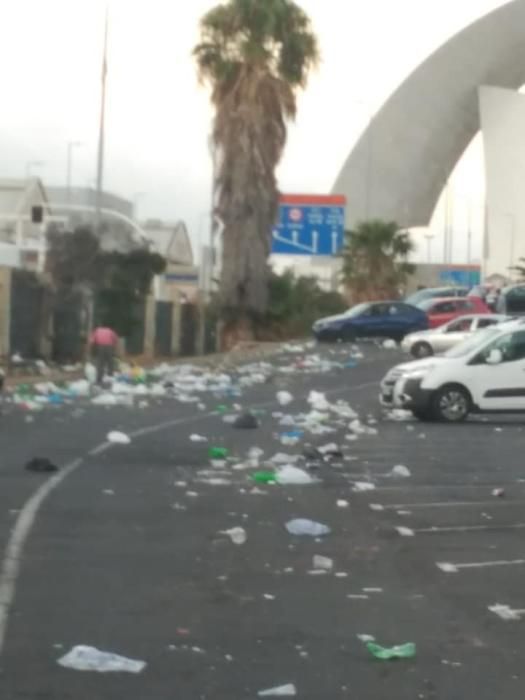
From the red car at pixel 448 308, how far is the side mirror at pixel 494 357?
89.7ft

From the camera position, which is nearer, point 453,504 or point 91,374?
point 453,504

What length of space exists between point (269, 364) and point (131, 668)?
37.8 m

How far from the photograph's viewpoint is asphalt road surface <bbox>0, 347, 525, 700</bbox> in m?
8.12

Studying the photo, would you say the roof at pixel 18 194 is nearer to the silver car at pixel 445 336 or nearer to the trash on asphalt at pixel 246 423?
the silver car at pixel 445 336

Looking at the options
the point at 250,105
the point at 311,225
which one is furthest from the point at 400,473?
the point at 311,225

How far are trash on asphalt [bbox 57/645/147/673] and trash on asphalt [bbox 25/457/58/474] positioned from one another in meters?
9.96

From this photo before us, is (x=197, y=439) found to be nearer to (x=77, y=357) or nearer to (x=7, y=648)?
(x=7, y=648)

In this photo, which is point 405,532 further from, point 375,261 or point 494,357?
point 375,261

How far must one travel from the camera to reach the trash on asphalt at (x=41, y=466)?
1845cm

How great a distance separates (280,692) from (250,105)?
154ft

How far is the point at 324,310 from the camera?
2650 inches

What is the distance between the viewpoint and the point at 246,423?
84.2 feet

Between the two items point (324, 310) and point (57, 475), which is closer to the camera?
point (57, 475)

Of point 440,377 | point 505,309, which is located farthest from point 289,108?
point 440,377
